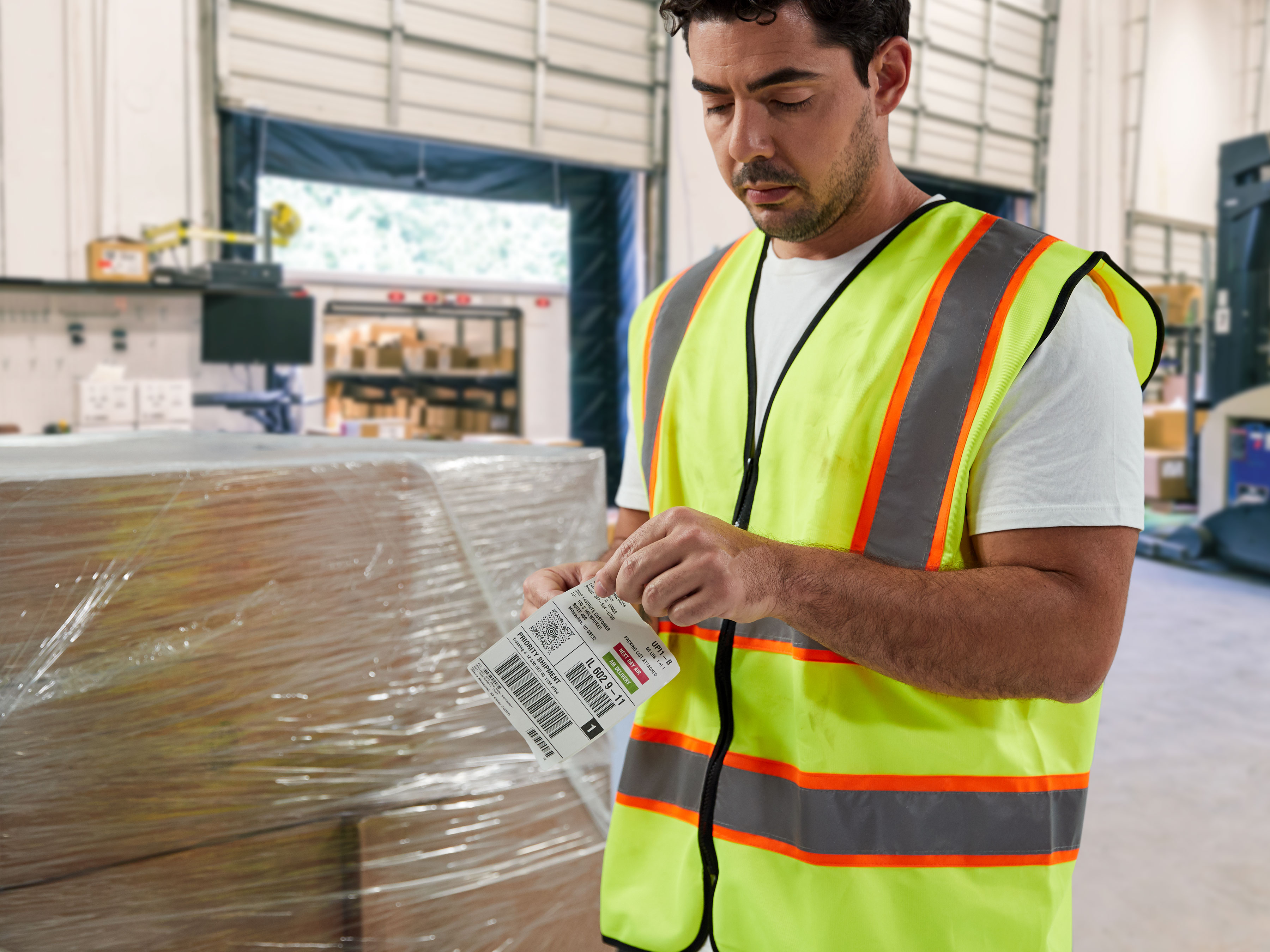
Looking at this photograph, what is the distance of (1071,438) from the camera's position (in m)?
0.83

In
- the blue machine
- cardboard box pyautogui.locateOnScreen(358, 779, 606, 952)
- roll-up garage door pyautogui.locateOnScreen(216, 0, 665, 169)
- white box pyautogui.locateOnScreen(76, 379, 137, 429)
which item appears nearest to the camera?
cardboard box pyautogui.locateOnScreen(358, 779, 606, 952)

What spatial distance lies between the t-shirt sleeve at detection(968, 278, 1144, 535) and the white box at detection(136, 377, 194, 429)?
4372 millimetres

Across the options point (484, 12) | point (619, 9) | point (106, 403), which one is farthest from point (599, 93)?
point (106, 403)

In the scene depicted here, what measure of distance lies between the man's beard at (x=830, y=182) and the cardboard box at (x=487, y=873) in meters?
1.05

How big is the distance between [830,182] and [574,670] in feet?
1.92

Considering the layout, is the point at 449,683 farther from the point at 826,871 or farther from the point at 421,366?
the point at 421,366

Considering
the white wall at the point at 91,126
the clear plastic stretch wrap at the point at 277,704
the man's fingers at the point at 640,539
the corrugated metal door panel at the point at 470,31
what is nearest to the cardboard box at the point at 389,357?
the white wall at the point at 91,126

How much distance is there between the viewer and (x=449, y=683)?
4.85 ft

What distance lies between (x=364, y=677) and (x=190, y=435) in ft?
2.63

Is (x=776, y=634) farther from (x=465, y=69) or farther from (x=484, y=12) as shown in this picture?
(x=484, y=12)

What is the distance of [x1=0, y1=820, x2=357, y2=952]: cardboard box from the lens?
1.16 metres

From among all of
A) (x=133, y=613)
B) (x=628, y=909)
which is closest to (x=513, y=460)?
(x=133, y=613)

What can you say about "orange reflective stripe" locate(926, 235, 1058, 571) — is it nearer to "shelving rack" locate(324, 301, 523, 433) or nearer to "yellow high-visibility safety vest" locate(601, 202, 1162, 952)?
"yellow high-visibility safety vest" locate(601, 202, 1162, 952)

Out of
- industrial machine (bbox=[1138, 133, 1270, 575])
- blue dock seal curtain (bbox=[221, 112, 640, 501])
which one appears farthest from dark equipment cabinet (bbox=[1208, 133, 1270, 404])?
blue dock seal curtain (bbox=[221, 112, 640, 501])
